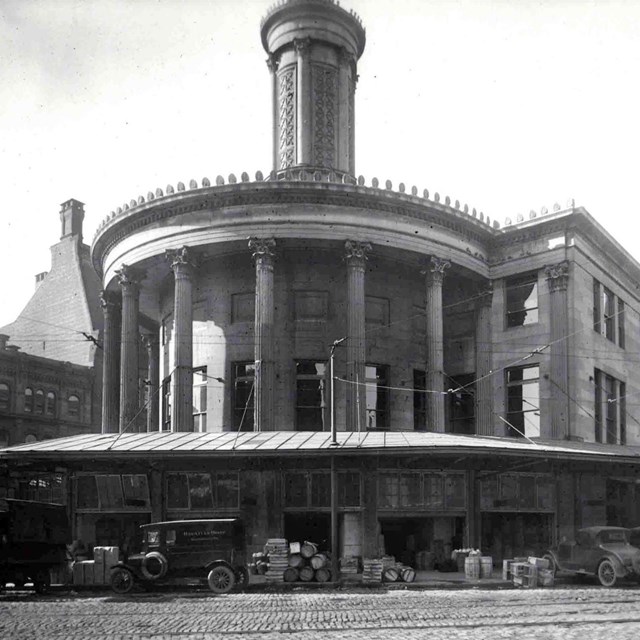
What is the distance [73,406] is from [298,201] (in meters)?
35.9

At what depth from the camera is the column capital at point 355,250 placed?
3328cm

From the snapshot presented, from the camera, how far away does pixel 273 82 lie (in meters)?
39.6

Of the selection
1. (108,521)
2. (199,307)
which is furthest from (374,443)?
(199,307)

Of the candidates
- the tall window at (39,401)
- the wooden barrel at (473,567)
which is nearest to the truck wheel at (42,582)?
the wooden barrel at (473,567)

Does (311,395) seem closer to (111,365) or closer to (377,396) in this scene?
(377,396)

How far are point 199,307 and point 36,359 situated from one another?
2896cm

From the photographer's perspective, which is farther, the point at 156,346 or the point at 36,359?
the point at 36,359

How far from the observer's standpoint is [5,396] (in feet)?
196

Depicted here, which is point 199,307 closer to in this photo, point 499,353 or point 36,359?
point 499,353

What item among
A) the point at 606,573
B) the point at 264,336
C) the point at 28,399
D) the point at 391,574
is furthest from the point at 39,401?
the point at 606,573

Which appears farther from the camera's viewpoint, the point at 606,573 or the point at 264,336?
the point at 264,336

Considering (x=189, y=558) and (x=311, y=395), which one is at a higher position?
(x=311, y=395)

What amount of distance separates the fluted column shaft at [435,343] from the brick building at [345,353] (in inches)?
3.2

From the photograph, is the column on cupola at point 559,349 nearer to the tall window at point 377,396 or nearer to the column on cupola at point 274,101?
the tall window at point 377,396
